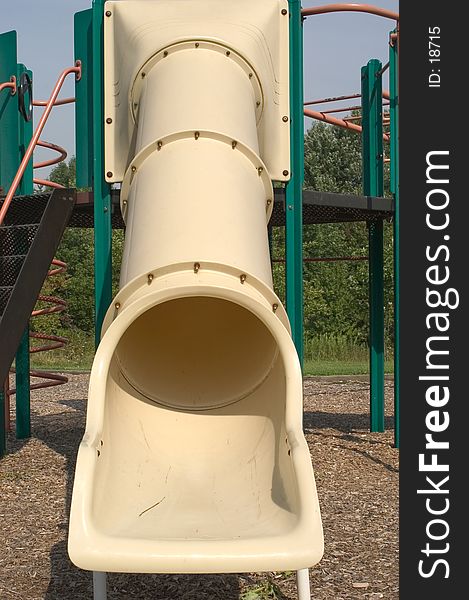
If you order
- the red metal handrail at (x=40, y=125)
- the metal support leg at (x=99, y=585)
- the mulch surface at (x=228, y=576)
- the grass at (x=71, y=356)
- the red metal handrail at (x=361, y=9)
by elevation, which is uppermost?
the red metal handrail at (x=361, y=9)

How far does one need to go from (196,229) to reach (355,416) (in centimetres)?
607

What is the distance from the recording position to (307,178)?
3809 centimetres

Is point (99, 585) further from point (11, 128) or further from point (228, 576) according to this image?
point (11, 128)

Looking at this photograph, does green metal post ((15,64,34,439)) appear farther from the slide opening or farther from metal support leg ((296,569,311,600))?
metal support leg ((296,569,311,600))

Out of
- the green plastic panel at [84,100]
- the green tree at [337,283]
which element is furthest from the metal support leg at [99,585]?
the green tree at [337,283]

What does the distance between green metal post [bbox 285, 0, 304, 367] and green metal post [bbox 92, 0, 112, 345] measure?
1.08 m

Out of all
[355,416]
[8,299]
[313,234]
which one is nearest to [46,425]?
[355,416]

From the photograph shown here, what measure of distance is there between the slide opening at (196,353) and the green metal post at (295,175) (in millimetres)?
948

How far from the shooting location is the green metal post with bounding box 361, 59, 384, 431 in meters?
7.86

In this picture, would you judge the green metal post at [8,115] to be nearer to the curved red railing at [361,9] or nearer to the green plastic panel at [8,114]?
the green plastic panel at [8,114]

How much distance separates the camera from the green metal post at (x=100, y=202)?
18.6 ft

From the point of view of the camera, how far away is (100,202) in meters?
5.71

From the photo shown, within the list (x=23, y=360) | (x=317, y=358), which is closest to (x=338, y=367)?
(x=317, y=358)

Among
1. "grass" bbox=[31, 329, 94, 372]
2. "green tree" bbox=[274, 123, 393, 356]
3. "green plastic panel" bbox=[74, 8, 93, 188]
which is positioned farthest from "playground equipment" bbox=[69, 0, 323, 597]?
"green tree" bbox=[274, 123, 393, 356]
